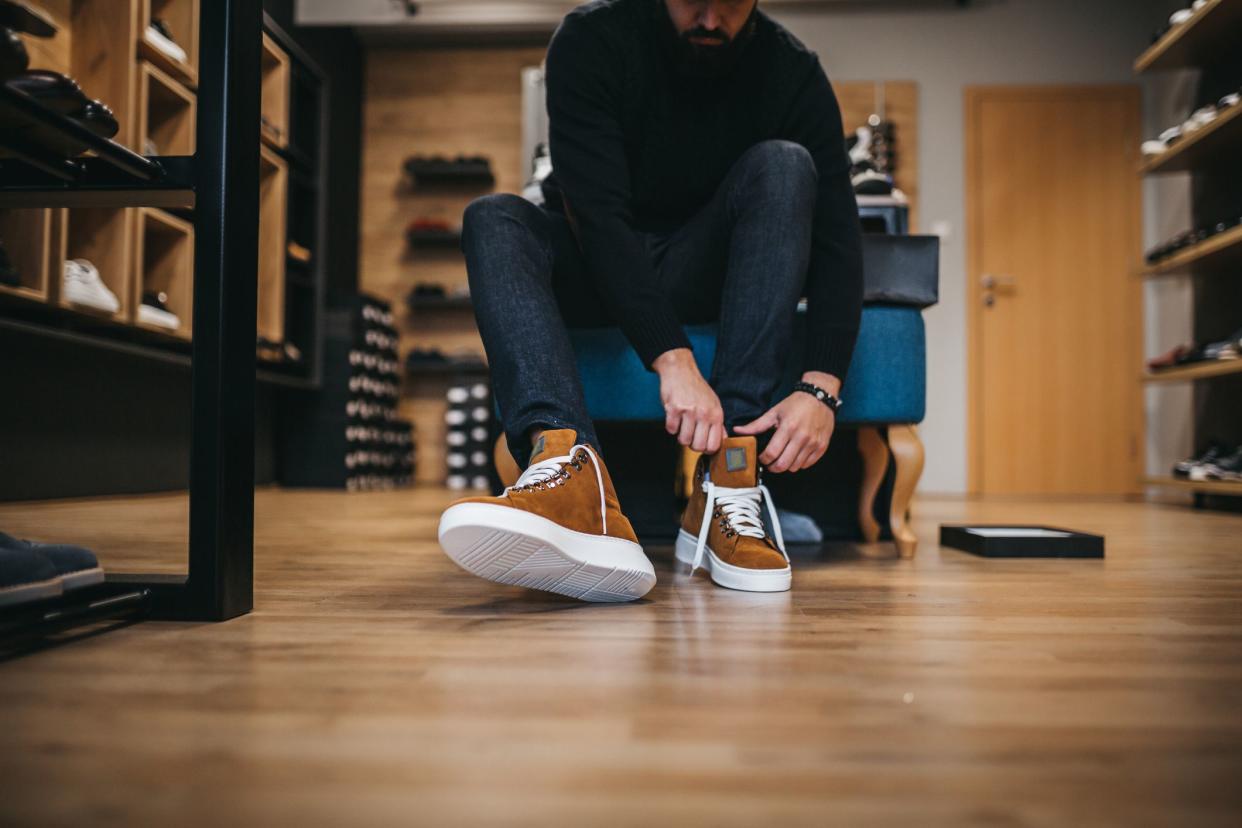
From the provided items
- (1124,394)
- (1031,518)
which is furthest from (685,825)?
(1124,394)

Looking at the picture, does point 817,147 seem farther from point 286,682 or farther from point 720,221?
point 286,682

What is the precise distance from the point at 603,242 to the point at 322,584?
60cm

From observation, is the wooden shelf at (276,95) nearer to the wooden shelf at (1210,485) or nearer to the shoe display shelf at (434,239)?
the shoe display shelf at (434,239)

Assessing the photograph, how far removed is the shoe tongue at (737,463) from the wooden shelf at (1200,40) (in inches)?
125

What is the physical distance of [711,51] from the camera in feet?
4.07

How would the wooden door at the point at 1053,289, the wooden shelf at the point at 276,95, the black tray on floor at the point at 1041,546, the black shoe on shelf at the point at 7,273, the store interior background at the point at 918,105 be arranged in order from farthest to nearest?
the wooden door at the point at 1053,289
the store interior background at the point at 918,105
the wooden shelf at the point at 276,95
the black shoe on shelf at the point at 7,273
the black tray on floor at the point at 1041,546

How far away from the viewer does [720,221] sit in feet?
4.17

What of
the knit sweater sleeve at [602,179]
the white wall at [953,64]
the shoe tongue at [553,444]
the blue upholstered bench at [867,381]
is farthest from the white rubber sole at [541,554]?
the white wall at [953,64]

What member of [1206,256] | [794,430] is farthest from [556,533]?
[1206,256]

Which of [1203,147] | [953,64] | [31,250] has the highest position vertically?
[953,64]

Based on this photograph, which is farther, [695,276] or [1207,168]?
[1207,168]

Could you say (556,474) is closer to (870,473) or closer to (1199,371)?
(870,473)

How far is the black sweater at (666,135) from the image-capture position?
1213 mm

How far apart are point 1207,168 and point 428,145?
168 inches
